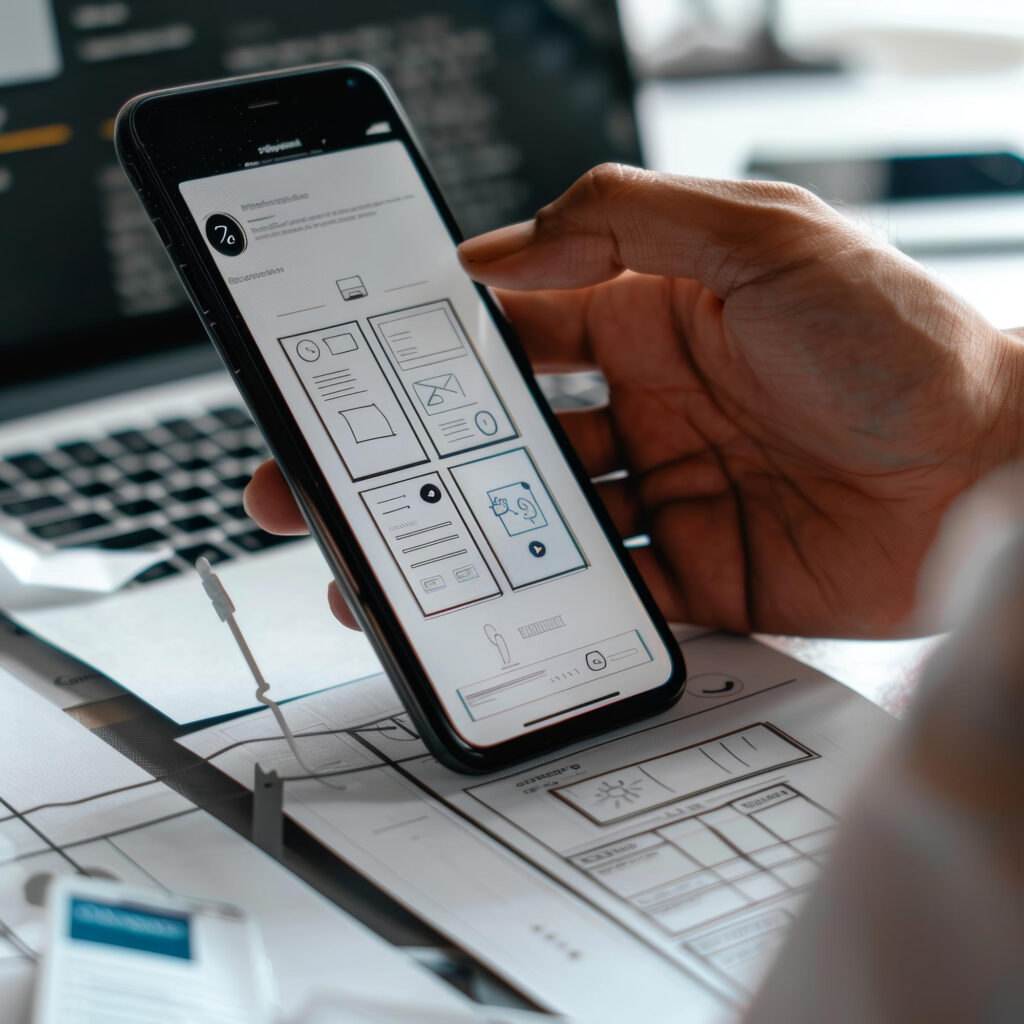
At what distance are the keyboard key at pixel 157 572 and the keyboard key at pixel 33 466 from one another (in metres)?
0.13

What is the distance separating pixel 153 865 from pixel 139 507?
0.32 meters

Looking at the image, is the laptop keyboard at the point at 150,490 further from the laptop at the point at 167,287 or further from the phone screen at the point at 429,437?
the phone screen at the point at 429,437

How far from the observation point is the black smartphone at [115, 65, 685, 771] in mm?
466

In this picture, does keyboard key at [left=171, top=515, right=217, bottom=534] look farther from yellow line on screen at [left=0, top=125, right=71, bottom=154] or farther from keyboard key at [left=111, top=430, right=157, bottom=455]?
yellow line on screen at [left=0, top=125, right=71, bottom=154]

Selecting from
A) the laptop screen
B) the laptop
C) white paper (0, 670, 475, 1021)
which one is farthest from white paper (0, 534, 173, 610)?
the laptop screen

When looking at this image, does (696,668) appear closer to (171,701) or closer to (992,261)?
(171,701)

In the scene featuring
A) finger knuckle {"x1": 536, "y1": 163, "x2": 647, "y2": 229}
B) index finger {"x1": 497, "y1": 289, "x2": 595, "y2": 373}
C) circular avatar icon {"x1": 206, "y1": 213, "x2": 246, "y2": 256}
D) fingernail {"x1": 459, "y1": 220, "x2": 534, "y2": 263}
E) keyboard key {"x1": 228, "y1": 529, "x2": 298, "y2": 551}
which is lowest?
keyboard key {"x1": 228, "y1": 529, "x2": 298, "y2": 551}


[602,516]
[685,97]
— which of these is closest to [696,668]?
[602,516]

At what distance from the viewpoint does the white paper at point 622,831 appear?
0.34m

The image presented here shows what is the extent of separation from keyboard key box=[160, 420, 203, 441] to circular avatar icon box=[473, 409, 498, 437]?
0.29 meters

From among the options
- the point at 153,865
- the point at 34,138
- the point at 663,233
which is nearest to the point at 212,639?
the point at 153,865

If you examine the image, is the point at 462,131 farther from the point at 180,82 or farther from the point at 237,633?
the point at 237,633

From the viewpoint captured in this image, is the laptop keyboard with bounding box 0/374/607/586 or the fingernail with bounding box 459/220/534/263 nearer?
the fingernail with bounding box 459/220/534/263

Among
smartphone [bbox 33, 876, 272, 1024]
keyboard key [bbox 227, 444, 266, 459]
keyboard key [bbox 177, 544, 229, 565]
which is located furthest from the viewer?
keyboard key [bbox 227, 444, 266, 459]
